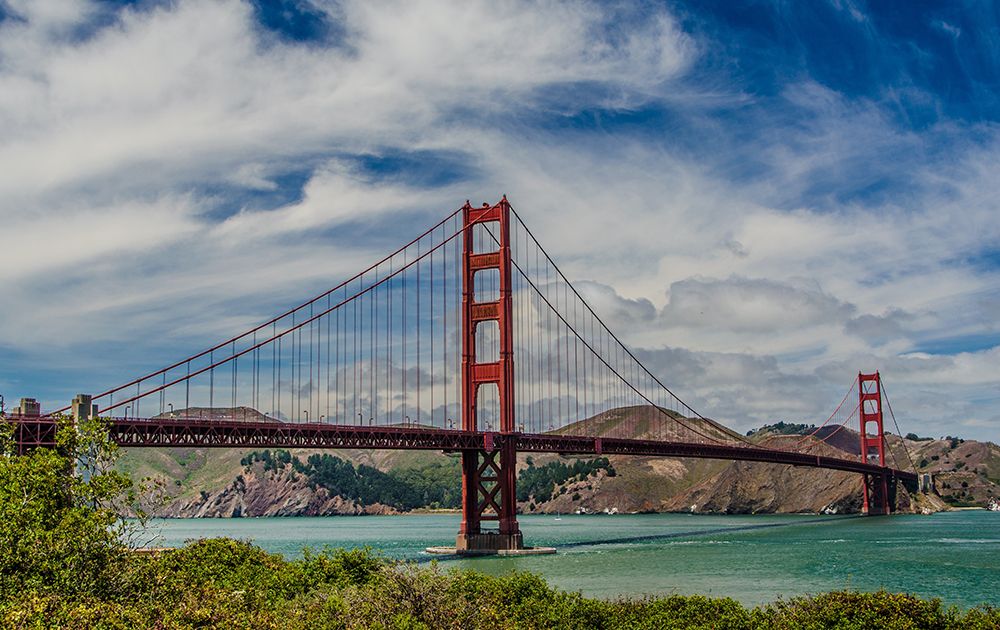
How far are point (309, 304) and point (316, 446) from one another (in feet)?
55.8

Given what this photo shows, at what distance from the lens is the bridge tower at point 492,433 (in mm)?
71938

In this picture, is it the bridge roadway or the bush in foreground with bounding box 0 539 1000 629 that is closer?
the bush in foreground with bounding box 0 539 1000 629

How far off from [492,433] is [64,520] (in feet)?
171

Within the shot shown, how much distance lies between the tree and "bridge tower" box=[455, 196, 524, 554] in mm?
50246

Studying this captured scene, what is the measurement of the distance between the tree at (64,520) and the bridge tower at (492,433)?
165ft

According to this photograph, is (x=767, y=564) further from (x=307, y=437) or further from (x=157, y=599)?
(x=157, y=599)

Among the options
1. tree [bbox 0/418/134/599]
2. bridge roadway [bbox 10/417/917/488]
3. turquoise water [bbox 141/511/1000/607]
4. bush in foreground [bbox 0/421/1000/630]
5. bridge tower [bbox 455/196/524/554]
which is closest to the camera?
bush in foreground [bbox 0/421/1000/630]

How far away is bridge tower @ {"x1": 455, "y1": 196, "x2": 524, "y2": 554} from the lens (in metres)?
71.9

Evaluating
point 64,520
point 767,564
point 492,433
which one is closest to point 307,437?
point 492,433

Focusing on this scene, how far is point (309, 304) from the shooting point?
75.4 m

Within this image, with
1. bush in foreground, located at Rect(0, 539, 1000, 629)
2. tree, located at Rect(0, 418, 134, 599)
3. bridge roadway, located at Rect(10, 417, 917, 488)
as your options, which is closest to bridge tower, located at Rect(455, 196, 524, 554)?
bridge roadway, located at Rect(10, 417, 917, 488)

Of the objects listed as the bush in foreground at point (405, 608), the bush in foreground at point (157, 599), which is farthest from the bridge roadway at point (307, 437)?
the bush in foreground at point (157, 599)

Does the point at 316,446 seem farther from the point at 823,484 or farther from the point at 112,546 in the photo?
the point at 823,484

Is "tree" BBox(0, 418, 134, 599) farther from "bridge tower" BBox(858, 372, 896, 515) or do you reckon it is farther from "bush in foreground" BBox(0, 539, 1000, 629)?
"bridge tower" BBox(858, 372, 896, 515)
